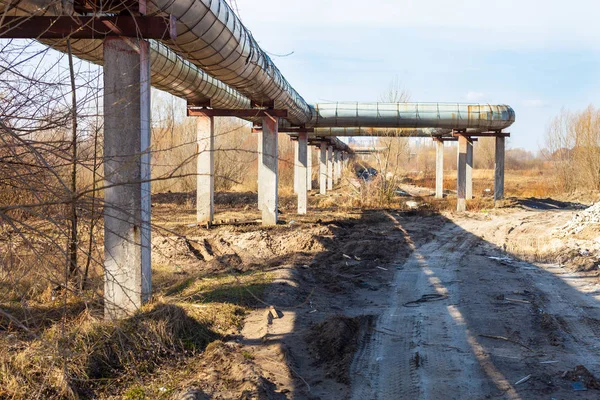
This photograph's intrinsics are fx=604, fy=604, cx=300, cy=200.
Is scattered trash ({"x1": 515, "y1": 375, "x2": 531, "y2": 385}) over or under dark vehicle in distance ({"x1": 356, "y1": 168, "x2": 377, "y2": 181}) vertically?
under

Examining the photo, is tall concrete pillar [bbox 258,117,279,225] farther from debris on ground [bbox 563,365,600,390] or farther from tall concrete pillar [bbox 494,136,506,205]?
tall concrete pillar [bbox 494,136,506,205]

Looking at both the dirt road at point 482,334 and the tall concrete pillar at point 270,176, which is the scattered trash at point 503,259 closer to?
the dirt road at point 482,334

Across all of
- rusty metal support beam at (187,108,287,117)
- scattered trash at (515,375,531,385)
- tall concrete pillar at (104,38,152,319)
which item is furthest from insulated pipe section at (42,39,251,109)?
scattered trash at (515,375,531,385)

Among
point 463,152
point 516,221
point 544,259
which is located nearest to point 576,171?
point 463,152

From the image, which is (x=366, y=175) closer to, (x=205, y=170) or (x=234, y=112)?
(x=205, y=170)

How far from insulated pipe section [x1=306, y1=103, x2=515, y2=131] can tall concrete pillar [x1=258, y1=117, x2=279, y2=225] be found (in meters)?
4.26

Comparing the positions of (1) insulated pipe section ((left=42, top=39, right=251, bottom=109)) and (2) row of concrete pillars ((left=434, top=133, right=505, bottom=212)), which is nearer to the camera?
(1) insulated pipe section ((left=42, top=39, right=251, bottom=109))

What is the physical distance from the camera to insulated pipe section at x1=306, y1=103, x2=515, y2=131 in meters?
19.8

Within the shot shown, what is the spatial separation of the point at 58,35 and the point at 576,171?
35.1m

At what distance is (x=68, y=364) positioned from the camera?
192 inches

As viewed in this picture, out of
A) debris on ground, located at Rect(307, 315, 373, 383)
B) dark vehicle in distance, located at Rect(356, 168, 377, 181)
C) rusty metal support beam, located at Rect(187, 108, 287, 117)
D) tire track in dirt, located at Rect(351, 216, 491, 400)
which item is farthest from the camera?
dark vehicle in distance, located at Rect(356, 168, 377, 181)

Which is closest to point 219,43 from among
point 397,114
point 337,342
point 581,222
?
point 337,342

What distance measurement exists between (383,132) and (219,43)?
677 inches

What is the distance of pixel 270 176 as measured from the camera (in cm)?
1605
